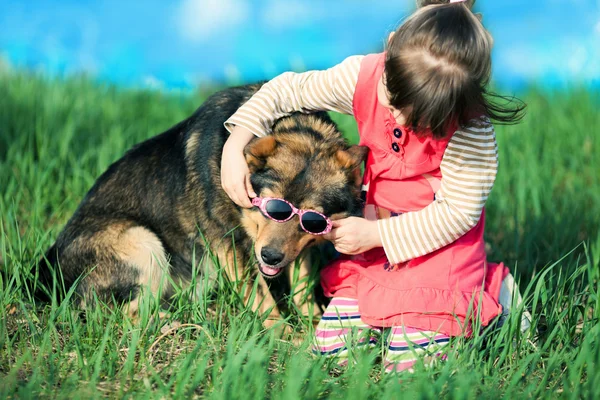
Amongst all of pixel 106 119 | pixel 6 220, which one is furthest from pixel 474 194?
pixel 106 119

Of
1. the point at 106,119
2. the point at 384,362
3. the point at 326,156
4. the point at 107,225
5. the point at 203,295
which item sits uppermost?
the point at 106,119

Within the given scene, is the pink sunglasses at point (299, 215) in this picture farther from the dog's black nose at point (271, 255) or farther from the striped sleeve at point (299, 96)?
the striped sleeve at point (299, 96)

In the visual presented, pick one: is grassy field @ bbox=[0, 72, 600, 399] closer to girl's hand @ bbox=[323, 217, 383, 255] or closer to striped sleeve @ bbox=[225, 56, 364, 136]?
girl's hand @ bbox=[323, 217, 383, 255]

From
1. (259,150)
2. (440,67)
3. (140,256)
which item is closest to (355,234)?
(259,150)

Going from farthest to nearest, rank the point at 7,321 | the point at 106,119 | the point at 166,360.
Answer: the point at 106,119, the point at 7,321, the point at 166,360

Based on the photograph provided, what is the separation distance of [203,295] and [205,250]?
39 centimetres

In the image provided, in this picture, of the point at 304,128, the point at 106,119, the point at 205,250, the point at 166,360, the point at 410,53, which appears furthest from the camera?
the point at 106,119

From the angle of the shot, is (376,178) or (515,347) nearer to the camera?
(515,347)

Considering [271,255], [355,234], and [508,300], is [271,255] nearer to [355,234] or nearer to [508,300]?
[355,234]

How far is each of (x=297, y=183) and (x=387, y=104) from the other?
2.05 feet

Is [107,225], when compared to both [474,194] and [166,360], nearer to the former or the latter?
[166,360]

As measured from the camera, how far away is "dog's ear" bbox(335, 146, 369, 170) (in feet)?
10.9

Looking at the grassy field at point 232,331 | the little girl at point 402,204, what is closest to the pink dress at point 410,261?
the little girl at point 402,204

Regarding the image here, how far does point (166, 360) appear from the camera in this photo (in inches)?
122
